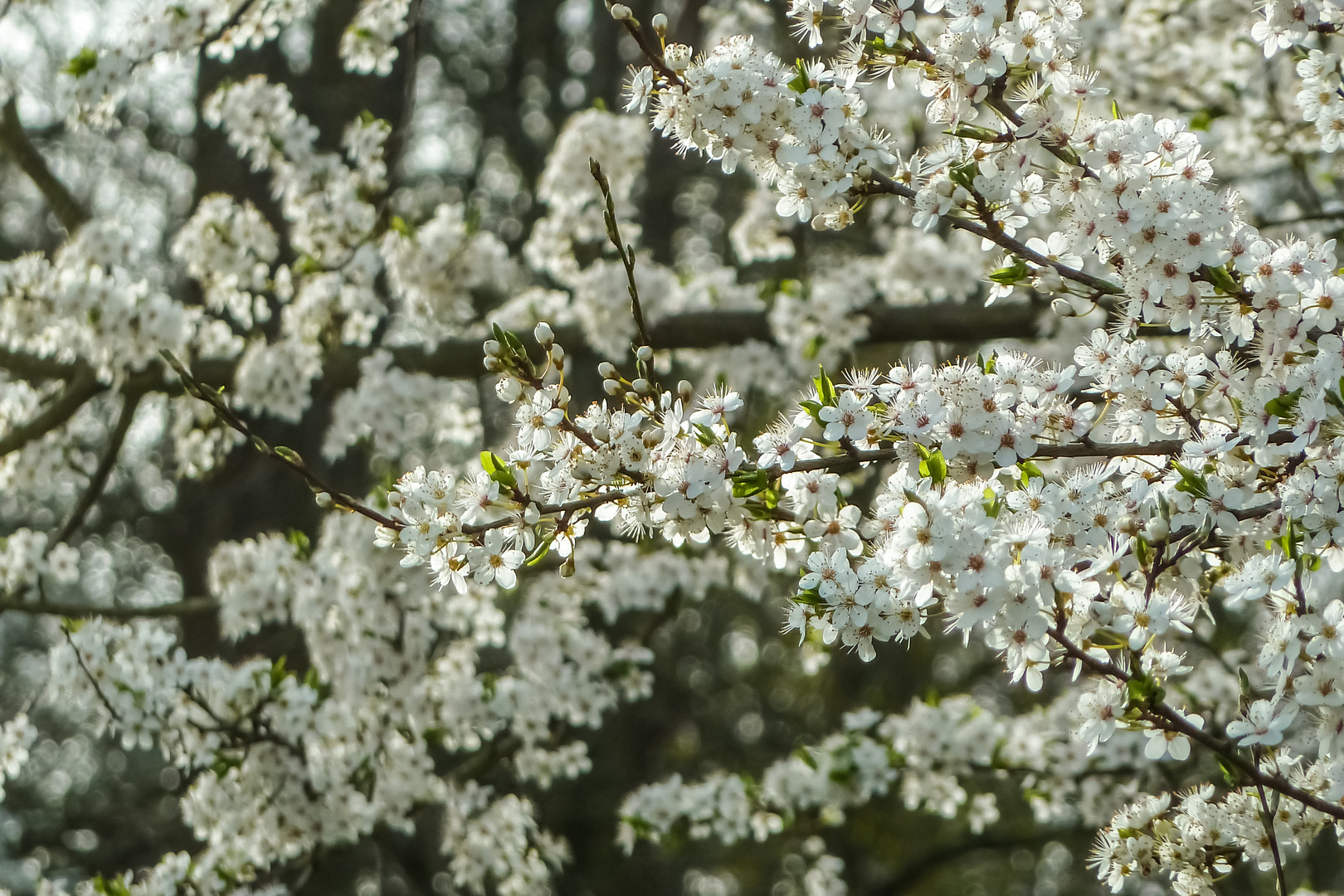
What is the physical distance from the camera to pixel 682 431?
191 cm

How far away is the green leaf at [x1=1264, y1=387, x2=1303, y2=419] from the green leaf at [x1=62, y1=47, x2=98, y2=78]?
3.94 m

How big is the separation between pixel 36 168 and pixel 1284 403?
455 centimetres

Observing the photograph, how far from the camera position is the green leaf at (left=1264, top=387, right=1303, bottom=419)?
1808mm

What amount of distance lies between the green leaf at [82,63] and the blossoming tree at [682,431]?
13 millimetres

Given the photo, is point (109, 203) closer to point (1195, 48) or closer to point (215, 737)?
point (215, 737)

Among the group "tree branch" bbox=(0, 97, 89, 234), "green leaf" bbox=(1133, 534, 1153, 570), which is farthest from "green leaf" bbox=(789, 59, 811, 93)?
"tree branch" bbox=(0, 97, 89, 234)

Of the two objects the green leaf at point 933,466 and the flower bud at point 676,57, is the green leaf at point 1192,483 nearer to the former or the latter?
the green leaf at point 933,466

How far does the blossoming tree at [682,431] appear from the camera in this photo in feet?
6.21

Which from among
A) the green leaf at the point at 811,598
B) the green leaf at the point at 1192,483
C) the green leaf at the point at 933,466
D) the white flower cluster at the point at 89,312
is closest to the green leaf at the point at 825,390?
the green leaf at the point at 933,466

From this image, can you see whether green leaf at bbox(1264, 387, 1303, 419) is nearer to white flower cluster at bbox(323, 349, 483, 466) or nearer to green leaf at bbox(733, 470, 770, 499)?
green leaf at bbox(733, 470, 770, 499)

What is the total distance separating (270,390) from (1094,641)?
3711 millimetres

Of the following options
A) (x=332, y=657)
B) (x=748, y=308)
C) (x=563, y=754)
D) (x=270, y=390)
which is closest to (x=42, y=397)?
(x=270, y=390)

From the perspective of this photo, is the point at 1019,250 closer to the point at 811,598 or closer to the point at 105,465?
the point at 811,598

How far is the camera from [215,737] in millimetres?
3801
